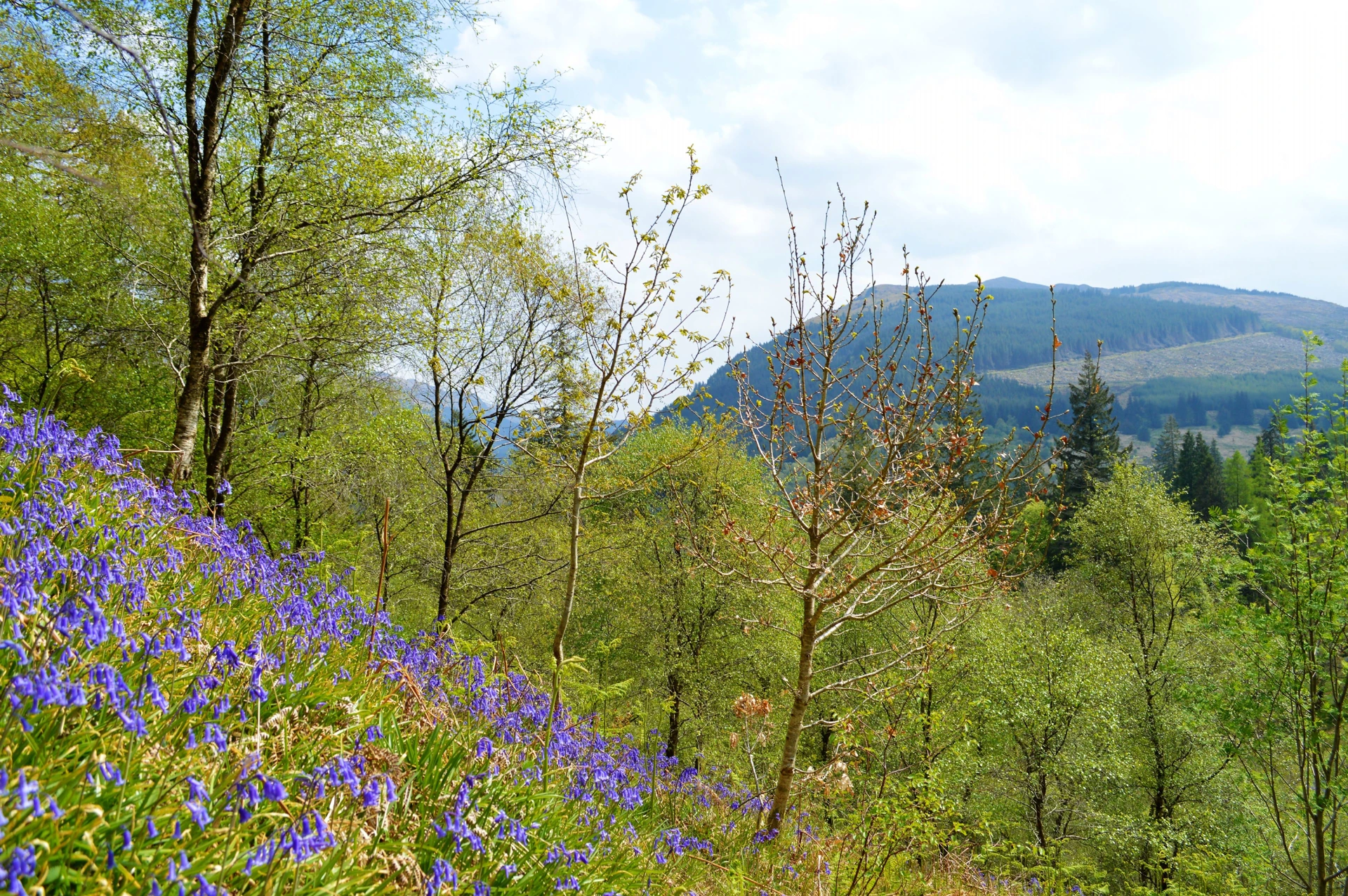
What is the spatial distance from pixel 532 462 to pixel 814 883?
10381 mm

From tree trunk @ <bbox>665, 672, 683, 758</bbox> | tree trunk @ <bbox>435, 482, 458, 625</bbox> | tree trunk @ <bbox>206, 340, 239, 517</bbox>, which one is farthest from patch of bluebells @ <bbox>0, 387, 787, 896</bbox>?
tree trunk @ <bbox>665, 672, 683, 758</bbox>

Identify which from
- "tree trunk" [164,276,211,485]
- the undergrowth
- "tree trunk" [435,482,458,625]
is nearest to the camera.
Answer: the undergrowth

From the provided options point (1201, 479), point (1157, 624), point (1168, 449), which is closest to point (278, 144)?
point (1157, 624)

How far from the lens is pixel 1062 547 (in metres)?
53.1

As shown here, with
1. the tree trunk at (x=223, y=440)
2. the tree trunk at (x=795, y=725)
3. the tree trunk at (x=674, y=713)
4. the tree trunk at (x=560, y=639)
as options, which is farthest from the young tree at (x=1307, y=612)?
the tree trunk at (x=223, y=440)

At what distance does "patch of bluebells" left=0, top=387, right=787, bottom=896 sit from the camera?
1.85 m

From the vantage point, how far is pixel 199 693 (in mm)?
2650

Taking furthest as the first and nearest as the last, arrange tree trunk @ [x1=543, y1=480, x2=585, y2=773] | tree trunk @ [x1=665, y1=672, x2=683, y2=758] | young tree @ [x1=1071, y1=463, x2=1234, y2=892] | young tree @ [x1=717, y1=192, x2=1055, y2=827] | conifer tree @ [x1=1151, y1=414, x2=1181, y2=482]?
1. conifer tree @ [x1=1151, y1=414, x2=1181, y2=482]
2. young tree @ [x1=1071, y1=463, x2=1234, y2=892]
3. tree trunk @ [x1=665, y1=672, x2=683, y2=758]
4. young tree @ [x1=717, y1=192, x2=1055, y2=827]
5. tree trunk @ [x1=543, y1=480, x2=585, y2=773]

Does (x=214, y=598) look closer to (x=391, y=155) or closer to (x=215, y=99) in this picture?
(x=215, y=99)

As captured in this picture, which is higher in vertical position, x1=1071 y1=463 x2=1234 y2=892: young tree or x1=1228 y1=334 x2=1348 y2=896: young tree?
x1=1228 y1=334 x2=1348 y2=896: young tree

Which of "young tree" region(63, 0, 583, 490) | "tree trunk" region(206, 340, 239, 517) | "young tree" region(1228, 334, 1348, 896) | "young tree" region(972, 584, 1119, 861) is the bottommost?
"young tree" region(972, 584, 1119, 861)

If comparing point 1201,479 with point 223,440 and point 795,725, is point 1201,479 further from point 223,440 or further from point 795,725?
point 223,440

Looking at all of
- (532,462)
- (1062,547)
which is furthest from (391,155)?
(1062,547)

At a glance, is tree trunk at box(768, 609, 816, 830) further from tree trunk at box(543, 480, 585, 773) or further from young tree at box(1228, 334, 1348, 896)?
young tree at box(1228, 334, 1348, 896)
